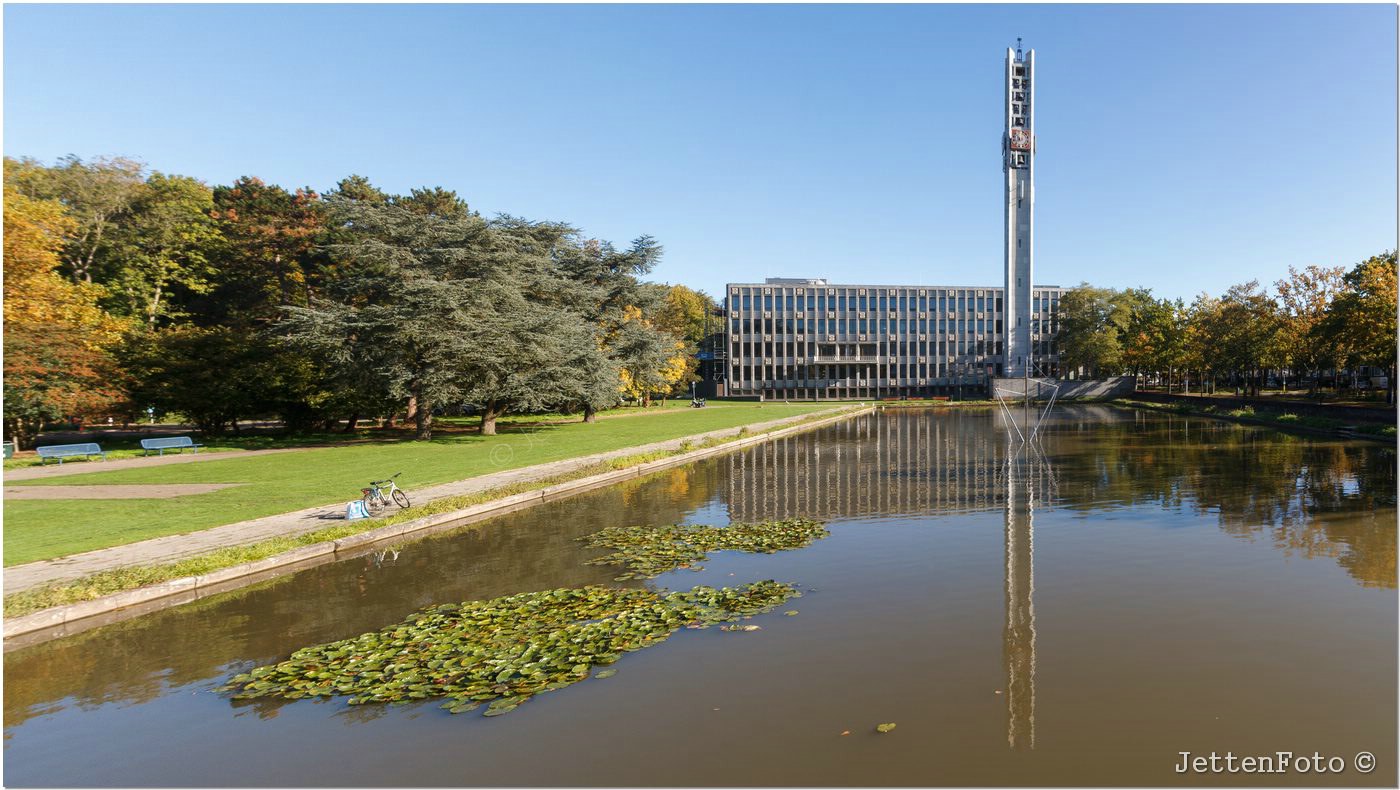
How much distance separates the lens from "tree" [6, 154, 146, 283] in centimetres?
5244

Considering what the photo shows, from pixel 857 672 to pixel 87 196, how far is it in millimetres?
70430

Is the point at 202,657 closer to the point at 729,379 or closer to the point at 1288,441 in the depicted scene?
the point at 1288,441

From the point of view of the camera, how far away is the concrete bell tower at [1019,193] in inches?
4080

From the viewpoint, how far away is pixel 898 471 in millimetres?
30344

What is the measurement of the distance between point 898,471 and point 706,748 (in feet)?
80.0

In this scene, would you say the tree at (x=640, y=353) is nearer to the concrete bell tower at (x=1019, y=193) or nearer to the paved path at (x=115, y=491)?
the paved path at (x=115, y=491)

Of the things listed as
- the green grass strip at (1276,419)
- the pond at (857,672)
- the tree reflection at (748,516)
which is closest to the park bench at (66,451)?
the tree reflection at (748,516)

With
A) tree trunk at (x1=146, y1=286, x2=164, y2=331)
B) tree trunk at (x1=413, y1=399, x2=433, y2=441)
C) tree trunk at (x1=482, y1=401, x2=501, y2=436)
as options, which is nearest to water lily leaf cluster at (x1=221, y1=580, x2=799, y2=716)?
tree trunk at (x1=413, y1=399, x2=433, y2=441)

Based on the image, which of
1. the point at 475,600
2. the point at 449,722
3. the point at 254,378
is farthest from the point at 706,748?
the point at 254,378

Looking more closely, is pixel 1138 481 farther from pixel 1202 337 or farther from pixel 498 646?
pixel 1202 337

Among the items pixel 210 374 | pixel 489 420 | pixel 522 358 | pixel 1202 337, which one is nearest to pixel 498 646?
pixel 522 358

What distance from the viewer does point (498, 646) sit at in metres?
10.4

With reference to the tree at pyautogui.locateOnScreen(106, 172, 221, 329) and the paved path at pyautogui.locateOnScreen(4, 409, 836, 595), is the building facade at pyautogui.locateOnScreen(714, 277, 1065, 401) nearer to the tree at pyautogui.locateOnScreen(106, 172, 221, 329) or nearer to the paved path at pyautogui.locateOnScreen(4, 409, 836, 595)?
the tree at pyautogui.locateOnScreen(106, 172, 221, 329)

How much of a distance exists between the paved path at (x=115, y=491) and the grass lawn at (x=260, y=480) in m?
0.85
